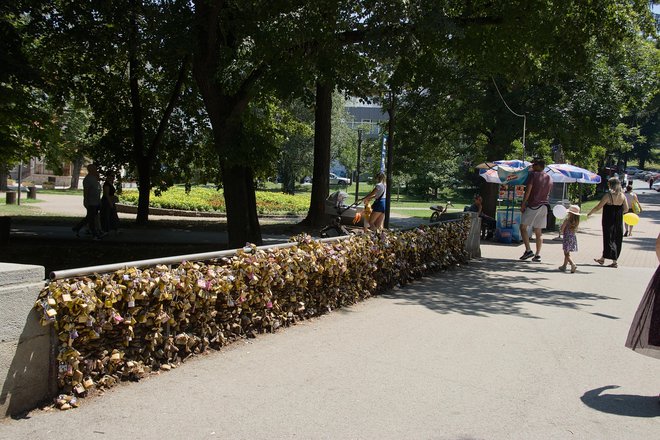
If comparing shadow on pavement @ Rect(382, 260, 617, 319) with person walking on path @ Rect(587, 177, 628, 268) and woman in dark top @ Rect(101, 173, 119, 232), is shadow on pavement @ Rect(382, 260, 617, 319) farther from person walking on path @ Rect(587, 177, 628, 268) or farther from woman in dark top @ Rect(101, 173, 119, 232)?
woman in dark top @ Rect(101, 173, 119, 232)

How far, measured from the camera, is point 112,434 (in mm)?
4219

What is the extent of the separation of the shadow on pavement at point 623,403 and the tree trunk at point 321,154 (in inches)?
572

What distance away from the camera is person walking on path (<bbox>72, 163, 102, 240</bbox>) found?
51.4 ft

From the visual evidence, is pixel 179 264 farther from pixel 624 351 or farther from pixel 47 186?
pixel 47 186

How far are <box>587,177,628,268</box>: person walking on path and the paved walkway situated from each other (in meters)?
5.18

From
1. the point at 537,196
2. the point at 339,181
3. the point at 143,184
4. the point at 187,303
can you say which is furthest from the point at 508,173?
the point at 339,181

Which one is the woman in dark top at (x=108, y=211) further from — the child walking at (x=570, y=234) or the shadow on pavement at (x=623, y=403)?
the shadow on pavement at (x=623, y=403)

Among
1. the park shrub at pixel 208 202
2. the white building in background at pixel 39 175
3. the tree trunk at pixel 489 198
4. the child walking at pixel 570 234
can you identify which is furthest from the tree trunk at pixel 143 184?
the white building in background at pixel 39 175

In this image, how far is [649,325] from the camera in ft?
17.4

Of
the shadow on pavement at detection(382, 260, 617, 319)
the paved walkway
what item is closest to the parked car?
the shadow on pavement at detection(382, 260, 617, 319)

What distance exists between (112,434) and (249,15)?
29.4ft

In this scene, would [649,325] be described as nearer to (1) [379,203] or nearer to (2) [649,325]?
(2) [649,325]

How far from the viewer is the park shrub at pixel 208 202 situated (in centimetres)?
2900

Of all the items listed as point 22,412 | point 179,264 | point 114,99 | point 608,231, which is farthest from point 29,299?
point 114,99
